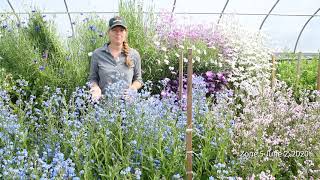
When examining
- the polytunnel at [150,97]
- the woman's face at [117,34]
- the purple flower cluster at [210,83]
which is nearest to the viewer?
the polytunnel at [150,97]

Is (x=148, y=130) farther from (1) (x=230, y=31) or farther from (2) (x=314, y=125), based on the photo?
(1) (x=230, y=31)

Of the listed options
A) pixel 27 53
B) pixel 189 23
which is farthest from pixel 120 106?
pixel 189 23

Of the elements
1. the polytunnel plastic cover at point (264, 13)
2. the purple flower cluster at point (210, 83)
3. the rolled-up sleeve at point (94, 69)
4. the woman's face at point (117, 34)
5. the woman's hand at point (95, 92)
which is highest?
the polytunnel plastic cover at point (264, 13)

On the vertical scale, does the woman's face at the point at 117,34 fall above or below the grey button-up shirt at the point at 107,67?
above

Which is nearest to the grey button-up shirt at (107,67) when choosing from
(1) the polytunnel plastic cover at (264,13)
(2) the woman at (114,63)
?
(2) the woman at (114,63)

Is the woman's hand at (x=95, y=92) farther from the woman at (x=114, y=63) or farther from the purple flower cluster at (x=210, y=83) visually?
the purple flower cluster at (x=210, y=83)

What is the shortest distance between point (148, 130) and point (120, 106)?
25 cm

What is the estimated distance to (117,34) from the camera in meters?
4.14

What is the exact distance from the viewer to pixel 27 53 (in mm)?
5391

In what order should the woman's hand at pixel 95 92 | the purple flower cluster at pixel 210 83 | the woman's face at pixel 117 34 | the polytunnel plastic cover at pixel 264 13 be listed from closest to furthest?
the woman's hand at pixel 95 92 < the woman's face at pixel 117 34 < the purple flower cluster at pixel 210 83 < the polytunnel plastic cover at pixel 264 13

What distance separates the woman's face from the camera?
411cm

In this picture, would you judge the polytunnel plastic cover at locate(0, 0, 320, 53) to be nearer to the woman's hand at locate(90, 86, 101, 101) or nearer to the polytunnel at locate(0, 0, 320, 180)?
the polytunnel at locate(0, 0, 320, 180)

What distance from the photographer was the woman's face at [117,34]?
4.11m

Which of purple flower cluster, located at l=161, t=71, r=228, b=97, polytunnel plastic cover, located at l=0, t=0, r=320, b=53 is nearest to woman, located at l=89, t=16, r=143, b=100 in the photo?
purple flower cluster, located at l=161, t=71, r=228, b=97
